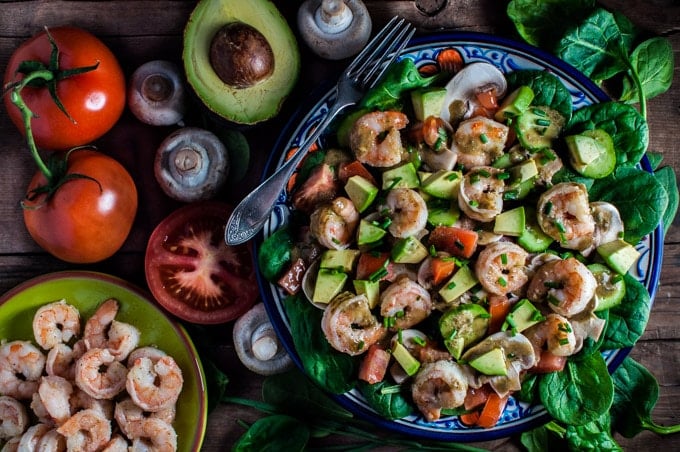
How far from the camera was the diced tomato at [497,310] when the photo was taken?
253 cm

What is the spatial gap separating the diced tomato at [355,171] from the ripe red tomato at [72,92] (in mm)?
1092

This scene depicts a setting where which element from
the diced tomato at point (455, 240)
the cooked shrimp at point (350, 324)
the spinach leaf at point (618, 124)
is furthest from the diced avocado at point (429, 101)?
the cooked shrimp at point (350, 324)

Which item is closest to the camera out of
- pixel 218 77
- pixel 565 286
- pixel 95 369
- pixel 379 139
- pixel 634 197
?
pixel 565 286

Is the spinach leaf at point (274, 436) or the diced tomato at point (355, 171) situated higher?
the diced tomato at point (355, 171)

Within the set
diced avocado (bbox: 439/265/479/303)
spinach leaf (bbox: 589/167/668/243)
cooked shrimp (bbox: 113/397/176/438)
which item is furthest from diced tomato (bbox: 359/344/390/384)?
spinach leaf (bbox: 589/167/668/243)

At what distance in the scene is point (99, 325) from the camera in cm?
297

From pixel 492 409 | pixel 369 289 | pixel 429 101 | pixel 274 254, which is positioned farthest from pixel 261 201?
pixel 492 409

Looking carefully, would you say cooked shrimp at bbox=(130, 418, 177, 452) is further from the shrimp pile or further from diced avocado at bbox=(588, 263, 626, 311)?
diced avocado at bbox=(588, 263, 626, 311)

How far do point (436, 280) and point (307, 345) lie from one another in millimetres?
594

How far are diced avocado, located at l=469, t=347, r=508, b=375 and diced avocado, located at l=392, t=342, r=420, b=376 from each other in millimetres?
235

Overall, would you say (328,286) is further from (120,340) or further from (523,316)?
(120,340)

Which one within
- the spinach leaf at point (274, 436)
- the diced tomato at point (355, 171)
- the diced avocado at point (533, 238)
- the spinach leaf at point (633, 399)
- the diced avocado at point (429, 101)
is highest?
the diced avocado at point (429, 101)

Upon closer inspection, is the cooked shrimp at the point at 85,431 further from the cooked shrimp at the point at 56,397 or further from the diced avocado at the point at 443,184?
the diced avocado at the point at 443,184

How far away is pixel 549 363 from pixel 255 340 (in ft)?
4.16
